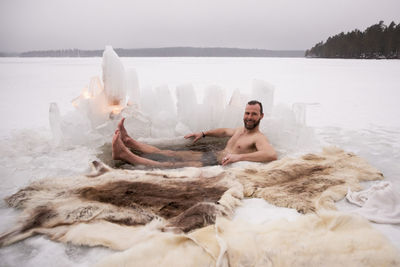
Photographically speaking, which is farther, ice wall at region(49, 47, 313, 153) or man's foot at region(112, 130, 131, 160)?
ice wall at region(49, 47, 313, 153)

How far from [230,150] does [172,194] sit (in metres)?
1.37

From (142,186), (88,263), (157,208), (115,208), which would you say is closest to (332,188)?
(157,208)

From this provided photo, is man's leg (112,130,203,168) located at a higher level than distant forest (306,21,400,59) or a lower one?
lower

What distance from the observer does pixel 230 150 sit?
3.27m

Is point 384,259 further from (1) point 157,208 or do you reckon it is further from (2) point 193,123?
(2) point 193,123

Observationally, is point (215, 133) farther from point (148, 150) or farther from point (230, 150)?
point (148, 150)

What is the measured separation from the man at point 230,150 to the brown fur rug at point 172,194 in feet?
0.72

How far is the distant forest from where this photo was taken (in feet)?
88.5

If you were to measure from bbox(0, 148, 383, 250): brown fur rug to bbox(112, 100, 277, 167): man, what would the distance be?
219 millimetres

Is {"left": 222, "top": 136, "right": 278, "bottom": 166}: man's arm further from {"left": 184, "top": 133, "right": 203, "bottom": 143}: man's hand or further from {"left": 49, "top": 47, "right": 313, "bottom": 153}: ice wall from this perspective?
{"left": 184, "top": 133, "right": 203, "bottom": 143}: man's hand

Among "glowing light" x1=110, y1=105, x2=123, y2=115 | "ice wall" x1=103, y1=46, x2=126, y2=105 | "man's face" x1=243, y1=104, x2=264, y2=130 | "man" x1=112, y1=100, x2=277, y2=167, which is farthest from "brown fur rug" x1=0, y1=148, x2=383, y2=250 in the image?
"ice wall" x1=103, y1=46, x2=126, y2=105

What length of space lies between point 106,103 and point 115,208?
7.76 ft

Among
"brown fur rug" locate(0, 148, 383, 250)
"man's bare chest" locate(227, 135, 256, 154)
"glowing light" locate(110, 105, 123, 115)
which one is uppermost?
"glowing light" locate(110, 105, 123, 115)

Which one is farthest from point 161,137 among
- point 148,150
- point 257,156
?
point 257,156
